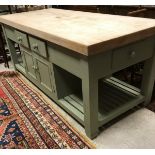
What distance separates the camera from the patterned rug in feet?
4.49

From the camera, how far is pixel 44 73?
1.69m

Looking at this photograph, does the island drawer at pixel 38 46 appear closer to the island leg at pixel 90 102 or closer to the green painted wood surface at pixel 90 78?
the green painted wood surface at pixel 90 78

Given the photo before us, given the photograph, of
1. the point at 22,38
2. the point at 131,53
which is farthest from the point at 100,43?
the point at 22,38

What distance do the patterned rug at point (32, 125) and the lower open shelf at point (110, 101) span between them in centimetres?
14

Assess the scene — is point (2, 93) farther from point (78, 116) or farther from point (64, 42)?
point (64, 42)

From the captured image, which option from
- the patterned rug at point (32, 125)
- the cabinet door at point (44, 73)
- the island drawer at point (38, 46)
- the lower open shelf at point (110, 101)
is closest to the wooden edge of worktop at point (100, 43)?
the island drawer at point (38, 46)

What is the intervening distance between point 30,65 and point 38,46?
17.1 inches

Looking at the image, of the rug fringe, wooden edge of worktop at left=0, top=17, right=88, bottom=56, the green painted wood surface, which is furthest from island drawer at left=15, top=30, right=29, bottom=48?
the rug fringe

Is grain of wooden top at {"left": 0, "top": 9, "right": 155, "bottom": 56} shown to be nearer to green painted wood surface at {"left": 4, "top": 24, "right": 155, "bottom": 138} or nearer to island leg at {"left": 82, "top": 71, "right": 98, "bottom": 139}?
green painted wood surface at {"left": 4, "top": 24, "right": 155, "bottom": 138}

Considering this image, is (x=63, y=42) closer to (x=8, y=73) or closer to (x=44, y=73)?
(x=44, y=73)

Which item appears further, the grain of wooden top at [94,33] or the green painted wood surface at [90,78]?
the green painted wood surface at [90,78]

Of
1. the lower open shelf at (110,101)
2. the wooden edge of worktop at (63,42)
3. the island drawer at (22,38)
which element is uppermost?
the wooden edge of worktop at (63,42)

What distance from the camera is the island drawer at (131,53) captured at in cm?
119

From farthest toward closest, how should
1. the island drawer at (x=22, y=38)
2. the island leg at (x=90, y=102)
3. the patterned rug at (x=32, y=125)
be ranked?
the island drawer at (x=22, y=38) → the patterned rug at (x=32, y=125) → the island leg at (x=90, y=102)
